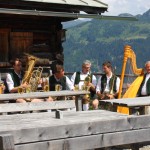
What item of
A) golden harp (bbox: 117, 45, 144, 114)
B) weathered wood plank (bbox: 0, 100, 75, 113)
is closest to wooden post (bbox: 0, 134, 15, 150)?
weathered wood plank (bbox: 0, 100, 75, 113)

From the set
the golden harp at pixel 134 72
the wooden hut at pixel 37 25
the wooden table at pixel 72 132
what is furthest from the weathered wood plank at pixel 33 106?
the wooden hut at pixel 37 25

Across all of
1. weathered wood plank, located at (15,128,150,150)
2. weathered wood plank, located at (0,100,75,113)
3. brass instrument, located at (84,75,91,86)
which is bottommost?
weathered wood plank, located at (0,100,75,113)

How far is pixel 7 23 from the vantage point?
34.4 ft

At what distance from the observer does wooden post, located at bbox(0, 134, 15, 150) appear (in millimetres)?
3201

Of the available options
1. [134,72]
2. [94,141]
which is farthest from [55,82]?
[94,141]

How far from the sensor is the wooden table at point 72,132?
11.0 ft

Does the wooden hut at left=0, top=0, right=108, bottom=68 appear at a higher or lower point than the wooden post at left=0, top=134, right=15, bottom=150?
higher

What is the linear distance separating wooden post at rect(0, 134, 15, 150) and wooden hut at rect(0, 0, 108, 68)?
5.75m

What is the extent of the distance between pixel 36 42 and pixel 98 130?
773 cm

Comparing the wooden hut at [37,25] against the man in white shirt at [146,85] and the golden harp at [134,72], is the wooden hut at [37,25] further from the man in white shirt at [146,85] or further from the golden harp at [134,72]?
the man in white shirt at [146,85]

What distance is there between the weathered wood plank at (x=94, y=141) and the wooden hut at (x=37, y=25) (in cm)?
538

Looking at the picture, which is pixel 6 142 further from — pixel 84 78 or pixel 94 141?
pixel 84 78

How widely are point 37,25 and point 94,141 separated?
299 inches

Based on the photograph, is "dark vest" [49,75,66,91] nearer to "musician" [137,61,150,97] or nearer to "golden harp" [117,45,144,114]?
"golden harp" [117,45,144,114]
